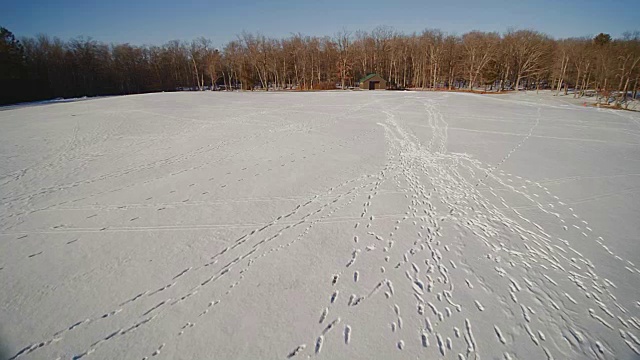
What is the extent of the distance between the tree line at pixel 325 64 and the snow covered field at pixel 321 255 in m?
47.4

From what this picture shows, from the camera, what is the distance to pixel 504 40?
183 ft

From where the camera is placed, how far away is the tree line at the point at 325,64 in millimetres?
43250

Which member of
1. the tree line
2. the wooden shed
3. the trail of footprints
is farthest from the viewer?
the wooden shed

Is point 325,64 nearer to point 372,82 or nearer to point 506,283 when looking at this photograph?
point 372,82

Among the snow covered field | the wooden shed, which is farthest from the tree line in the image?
the snow covered field

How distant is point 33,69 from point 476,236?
69.7m

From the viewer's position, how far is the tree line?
43250 millimetres

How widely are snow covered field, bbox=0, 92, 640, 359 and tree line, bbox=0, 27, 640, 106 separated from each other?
155 ft

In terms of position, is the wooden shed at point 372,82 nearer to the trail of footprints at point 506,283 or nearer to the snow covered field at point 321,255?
the snow covered field at point 321,255

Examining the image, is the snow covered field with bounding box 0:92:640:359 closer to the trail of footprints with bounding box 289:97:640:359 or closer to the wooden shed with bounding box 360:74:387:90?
the trail of footprints with bounding box 289:97:640:359

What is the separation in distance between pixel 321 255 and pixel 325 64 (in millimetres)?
66368

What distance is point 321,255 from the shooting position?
4969 mm

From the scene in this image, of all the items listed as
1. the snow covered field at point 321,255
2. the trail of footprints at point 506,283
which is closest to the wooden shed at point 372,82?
the snow covered field at point 321,255

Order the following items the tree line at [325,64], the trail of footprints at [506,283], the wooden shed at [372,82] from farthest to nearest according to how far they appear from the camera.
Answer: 1. the wooden shed at [372,82]
2. the tree line at [325,64]
3. the trail of footprints at [506,283]
